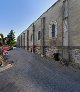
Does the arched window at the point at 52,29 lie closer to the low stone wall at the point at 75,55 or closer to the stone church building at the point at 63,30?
the stone church building at the point at 63,30

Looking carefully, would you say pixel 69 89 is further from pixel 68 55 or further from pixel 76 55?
pixel 68 55

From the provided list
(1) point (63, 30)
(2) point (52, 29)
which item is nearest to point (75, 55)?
(1) point (63, 30)

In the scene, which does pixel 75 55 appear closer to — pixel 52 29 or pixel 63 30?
pixel 63 30

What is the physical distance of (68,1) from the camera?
52.0ft

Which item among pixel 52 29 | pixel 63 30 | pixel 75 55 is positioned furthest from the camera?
pixel 52 29

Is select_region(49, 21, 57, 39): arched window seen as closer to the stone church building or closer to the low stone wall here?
the stone church building

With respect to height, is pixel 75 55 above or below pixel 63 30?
below

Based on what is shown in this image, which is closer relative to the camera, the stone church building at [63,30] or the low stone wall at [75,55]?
the low stone wall at [75,55]

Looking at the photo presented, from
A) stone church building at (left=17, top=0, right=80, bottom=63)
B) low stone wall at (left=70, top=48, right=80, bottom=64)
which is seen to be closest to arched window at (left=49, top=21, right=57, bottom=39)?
stone church building at (left=17, top=0, right=80, bottom=63)

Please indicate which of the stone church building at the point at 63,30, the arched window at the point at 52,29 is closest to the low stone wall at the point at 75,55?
the stone church building at the point at 63,30

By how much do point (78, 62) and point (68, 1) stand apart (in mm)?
5486

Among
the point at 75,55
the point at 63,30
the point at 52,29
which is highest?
the point at 52,29

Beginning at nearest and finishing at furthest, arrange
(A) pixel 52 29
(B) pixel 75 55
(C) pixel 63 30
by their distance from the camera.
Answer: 1. (B) pixel 75 55
2. (C) pixel 63 30
3. (A) pixel 52 29

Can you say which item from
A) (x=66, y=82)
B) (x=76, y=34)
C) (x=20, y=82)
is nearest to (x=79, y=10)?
(x=76, y=34)
